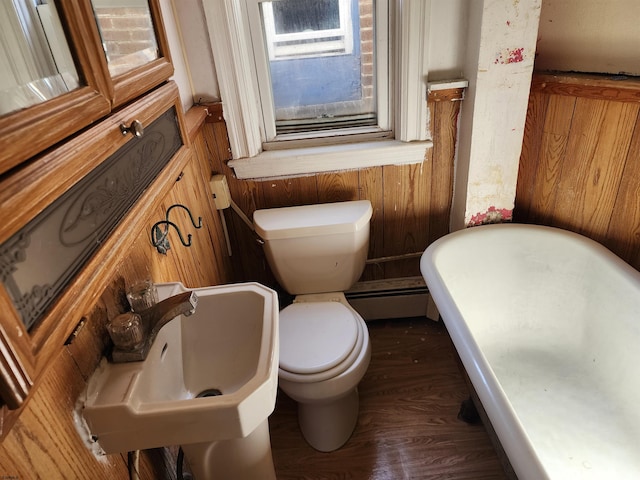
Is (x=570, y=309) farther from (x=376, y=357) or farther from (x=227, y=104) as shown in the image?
(x=227, y=104)

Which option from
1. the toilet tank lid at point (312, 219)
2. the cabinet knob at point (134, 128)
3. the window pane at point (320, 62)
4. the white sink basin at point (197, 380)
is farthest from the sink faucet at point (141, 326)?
the window pane at point (320, 62)

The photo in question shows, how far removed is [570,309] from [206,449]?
131 cm

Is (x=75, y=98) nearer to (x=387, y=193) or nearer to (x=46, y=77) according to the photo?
(x=46, y=77)

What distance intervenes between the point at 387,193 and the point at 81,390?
1347 mm

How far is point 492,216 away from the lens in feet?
5.70

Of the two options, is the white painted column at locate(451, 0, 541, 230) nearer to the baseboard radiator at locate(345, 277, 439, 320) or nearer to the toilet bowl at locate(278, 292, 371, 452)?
the baseboard radiator at locate(345, 277, 439, 320)

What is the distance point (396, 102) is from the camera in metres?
1.68

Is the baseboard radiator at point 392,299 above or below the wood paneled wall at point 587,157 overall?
below

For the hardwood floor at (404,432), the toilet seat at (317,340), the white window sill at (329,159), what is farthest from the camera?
the white window sill at (329,159)

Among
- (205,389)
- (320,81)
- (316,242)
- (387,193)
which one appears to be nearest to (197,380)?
(205,389)

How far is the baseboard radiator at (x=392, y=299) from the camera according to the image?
201 centimetres

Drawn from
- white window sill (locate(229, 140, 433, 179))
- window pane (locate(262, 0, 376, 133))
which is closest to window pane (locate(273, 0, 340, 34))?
window pane (locate(262, 0, 376, 133))

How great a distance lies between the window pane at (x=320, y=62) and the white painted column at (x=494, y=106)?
1.27 feet

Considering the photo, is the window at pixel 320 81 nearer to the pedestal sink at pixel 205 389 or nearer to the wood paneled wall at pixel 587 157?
the wood paneled wall at pixel 587 157
